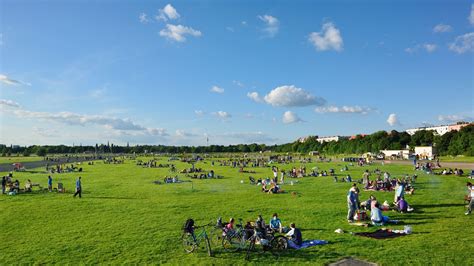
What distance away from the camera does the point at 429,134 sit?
12025cm

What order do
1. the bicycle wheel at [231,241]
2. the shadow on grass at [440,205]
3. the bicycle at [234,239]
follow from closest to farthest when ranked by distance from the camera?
the bicycle at [234,239] → the bicycle wheel at [231,241] → the shadow on grass at [440,205]

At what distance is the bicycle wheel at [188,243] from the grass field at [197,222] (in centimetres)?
24

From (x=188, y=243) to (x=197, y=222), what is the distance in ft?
16.4

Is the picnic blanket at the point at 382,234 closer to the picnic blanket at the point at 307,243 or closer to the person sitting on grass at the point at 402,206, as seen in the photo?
the picnic blanket at the point at 307,243

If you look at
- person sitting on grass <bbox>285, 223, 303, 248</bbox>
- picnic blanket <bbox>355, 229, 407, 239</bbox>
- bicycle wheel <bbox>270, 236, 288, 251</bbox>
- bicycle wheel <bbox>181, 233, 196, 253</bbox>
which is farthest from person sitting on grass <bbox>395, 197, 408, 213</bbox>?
bicycle wheel <bbox>181, 233, 196, 253</bbox>

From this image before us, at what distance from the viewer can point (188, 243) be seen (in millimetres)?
13930

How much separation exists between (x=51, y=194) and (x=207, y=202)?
51.4 ft

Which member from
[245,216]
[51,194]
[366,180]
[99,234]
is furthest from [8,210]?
[366,180]

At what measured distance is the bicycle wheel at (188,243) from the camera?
13781 mm

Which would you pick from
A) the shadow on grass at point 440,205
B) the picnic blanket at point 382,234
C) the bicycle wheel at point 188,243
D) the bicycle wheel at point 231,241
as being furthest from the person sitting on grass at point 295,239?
the shadow on grass at point 440,205

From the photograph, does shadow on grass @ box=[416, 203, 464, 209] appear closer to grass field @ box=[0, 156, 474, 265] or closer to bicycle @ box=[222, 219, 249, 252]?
grass field @ box=[0, 156, 474, 265]

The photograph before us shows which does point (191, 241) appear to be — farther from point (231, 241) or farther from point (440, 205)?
point (440, 205)

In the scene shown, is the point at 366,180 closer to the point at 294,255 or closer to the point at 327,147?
the point at 294,255

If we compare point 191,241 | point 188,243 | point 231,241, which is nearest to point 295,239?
point 231,241
